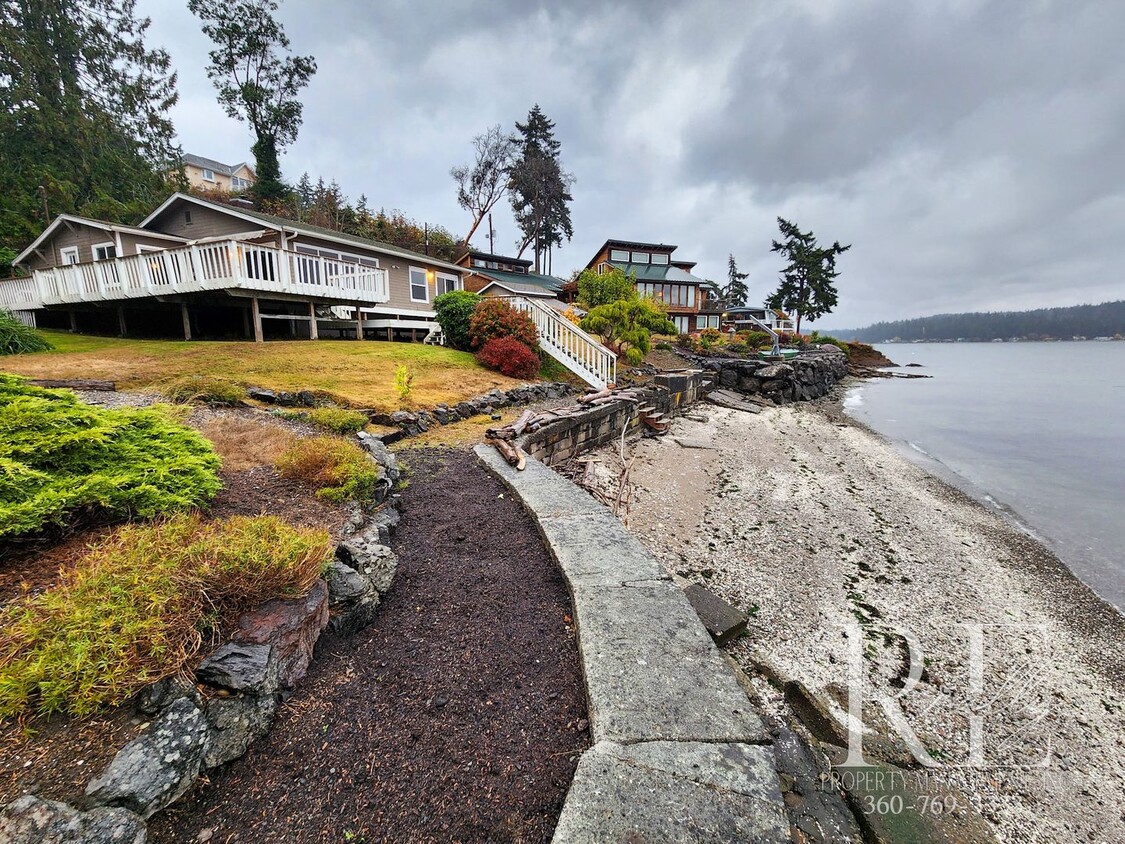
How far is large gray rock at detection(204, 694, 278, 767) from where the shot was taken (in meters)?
1.70

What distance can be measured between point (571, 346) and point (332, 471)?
29.9 feet

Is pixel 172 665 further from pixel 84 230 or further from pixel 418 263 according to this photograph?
pixel 84 230

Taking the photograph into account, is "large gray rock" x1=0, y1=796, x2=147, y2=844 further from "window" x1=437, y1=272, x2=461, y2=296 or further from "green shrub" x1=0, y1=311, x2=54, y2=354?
"window" x1=437, y1=272, x2=461, y2=296

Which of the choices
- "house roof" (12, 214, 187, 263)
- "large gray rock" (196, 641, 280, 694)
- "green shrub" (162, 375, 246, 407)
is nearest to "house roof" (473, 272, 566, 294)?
"house roof" (12, 214, 187, 263)

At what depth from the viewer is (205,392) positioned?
6.02 metres

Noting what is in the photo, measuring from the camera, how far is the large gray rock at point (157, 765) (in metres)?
1.41

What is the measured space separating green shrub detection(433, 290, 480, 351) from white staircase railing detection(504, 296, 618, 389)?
4.02 ft

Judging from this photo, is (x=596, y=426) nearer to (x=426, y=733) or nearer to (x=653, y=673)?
(x=653, y=673)

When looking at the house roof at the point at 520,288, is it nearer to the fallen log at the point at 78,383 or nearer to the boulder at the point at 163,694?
the fallen log at the point at 78,383

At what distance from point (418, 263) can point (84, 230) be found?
11.6 meters

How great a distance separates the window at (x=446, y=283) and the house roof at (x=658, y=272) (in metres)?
16.9

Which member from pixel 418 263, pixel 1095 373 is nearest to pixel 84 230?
pixel 418 263

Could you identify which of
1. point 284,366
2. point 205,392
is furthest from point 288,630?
point 284,366

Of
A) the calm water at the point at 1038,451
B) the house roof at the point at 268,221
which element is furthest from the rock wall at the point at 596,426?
the house roof at the point at 268,221
